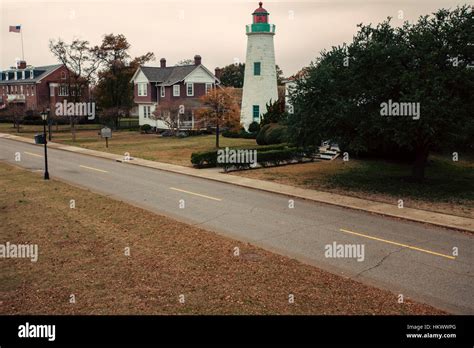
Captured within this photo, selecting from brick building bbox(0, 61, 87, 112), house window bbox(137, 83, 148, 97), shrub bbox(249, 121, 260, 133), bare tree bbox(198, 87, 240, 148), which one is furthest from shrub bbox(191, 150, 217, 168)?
brick building bbox(0, 61, 87, 112)

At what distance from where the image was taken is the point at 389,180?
24.9 m

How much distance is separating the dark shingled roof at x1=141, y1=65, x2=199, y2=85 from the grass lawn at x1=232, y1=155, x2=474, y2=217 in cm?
3102

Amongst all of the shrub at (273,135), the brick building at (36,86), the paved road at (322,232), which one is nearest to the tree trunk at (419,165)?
the paved road at (322,232)

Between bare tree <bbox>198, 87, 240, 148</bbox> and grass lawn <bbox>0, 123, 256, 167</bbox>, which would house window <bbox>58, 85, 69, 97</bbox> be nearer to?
grass lawn <bbox>0, 123, 256, 167</bbox>

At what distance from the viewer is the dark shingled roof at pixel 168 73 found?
5762cm

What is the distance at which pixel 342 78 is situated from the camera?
23500mm

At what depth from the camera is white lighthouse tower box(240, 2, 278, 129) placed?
4703 cm

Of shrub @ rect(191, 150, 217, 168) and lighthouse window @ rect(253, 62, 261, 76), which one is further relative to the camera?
lighthouse window @ rect(253, 62, 261, 76)

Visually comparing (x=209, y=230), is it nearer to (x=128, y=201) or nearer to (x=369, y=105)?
(x=128, y=201)

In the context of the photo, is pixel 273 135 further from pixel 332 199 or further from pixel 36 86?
pixel 36 86

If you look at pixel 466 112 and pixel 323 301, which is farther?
pixel 466 112
